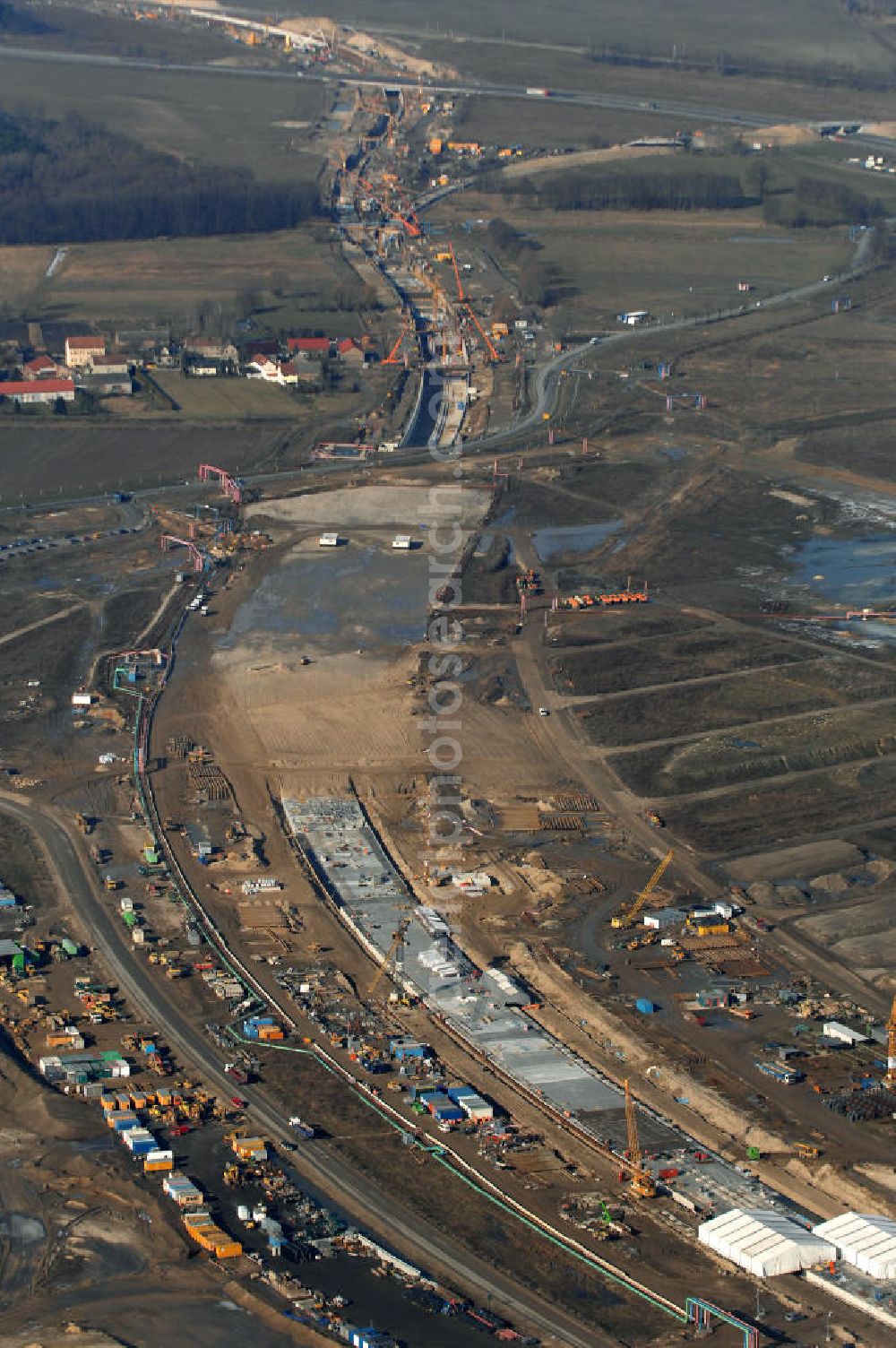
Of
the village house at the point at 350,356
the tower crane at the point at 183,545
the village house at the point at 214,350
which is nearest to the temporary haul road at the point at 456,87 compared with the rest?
the village house at the point at 350,356

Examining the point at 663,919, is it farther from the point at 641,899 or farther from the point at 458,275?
the point at 458,275

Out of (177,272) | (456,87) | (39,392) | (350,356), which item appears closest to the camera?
(39,392)

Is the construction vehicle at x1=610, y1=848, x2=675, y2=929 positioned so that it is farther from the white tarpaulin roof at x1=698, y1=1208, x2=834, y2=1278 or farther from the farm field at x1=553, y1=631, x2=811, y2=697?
the white tarpaulin roof at x1=698, y1=1208, x2=834, y2=1278

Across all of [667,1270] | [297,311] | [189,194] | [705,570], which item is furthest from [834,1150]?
Answer: [189,194]

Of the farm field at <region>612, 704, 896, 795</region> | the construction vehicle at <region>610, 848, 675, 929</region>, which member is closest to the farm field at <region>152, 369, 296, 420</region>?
the farm field at <region>612, 704, 896, 795</region>

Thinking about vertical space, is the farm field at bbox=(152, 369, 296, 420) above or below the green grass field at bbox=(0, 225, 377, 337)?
below

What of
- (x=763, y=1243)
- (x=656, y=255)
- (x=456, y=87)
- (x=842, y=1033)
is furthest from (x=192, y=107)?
(x=763, y=1243)
